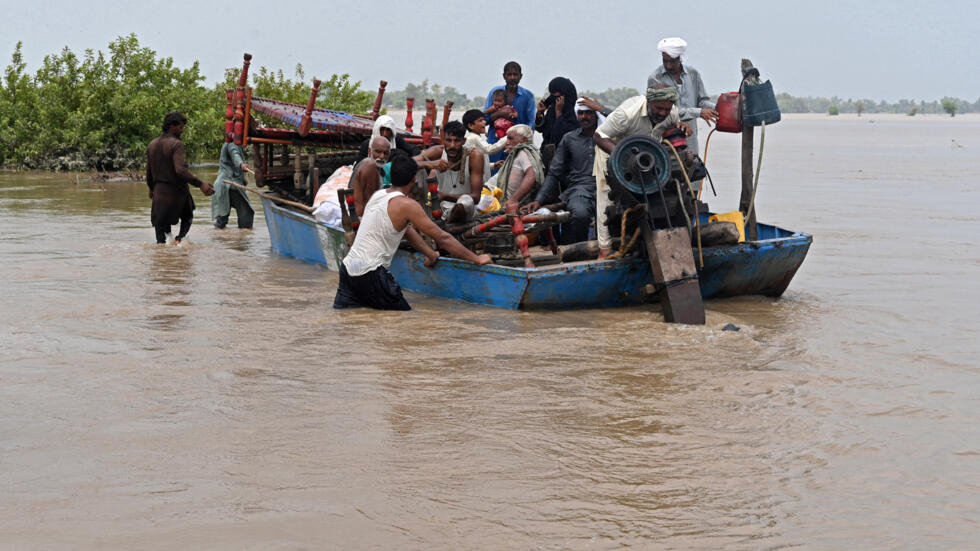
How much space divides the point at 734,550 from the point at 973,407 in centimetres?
236

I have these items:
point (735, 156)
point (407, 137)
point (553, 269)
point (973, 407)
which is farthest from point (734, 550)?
point (735, 156)

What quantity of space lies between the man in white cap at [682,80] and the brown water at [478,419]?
148cm

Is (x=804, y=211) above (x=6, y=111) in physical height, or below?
below

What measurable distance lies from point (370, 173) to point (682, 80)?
2500 mm

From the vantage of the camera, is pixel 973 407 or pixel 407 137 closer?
pixel 973 407

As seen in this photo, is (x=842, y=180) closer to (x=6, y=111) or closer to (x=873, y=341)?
(x=873, y=341)

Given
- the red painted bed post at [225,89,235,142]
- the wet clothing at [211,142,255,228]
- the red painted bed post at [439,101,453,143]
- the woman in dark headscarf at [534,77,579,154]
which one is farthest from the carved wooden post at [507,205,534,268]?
the wet clothing at [211,142,255,228]

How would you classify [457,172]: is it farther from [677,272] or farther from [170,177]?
[170,177]

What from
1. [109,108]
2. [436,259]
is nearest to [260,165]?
[436,259]

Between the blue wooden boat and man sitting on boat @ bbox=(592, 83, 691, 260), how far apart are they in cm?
28

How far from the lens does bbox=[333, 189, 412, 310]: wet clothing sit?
7.30 metres

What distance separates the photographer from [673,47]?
8164mm

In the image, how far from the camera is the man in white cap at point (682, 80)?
816 centimetres

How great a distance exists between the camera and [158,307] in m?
8.20
